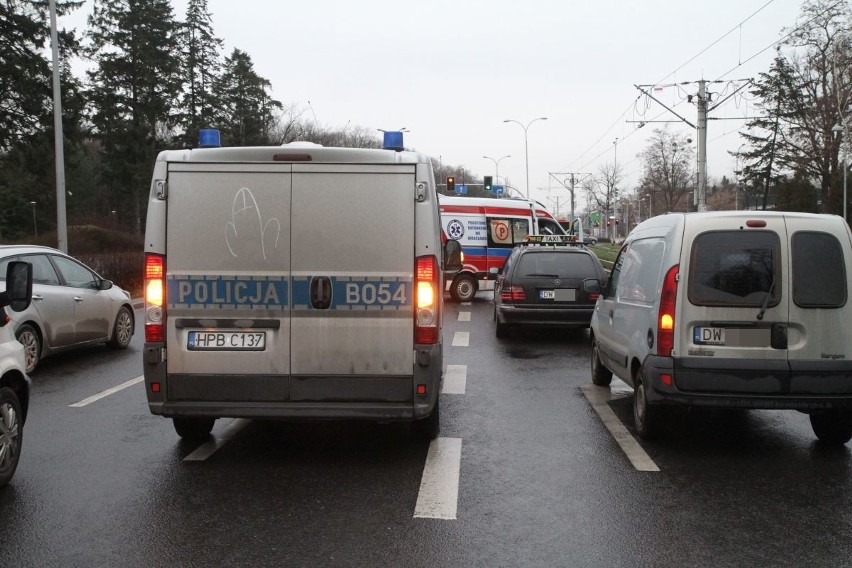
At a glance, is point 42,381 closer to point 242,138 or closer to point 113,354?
point 113,354

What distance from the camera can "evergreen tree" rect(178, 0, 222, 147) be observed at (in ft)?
182

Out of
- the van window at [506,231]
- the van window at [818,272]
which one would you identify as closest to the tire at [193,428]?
the van window at [818,272]

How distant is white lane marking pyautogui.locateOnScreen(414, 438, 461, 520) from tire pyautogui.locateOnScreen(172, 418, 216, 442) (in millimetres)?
1856

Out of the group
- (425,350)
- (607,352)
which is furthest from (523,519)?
(607,352)

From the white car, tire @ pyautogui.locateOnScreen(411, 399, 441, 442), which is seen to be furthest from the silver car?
tire @ pyautogui.locateOnScreen(411, 399, 441, 442)

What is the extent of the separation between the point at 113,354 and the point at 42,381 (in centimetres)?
227

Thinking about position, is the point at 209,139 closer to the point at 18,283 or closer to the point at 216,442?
the point at 18,283

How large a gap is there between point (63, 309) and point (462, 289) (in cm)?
1326

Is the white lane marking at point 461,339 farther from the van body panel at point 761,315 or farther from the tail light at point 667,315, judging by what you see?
the van body panel at point 761,315

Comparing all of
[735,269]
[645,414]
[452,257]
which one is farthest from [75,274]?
[735,269]

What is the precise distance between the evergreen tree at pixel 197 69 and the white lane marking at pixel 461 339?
145 feet

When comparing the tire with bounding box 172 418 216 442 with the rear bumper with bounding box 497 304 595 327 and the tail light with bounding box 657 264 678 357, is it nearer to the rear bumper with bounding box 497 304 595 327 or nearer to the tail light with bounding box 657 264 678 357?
the tail light with bounding box 657 264 678 357

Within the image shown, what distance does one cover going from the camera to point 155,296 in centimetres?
573

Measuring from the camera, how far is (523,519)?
4.81 m
